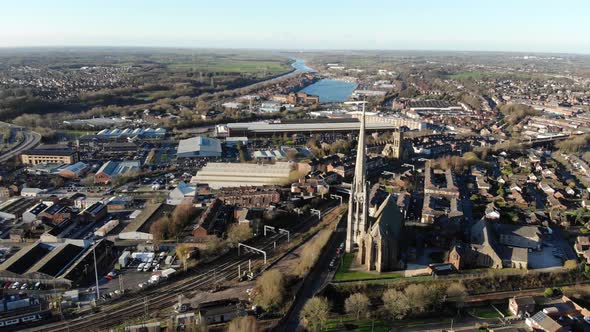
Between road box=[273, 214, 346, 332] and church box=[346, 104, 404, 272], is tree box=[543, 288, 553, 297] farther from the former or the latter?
road box=[273, 214, 346, 332]

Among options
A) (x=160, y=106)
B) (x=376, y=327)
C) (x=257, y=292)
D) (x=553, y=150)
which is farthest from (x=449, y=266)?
(x=160, y=106)

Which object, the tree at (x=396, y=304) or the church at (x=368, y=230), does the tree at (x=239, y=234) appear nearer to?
the church at (x=368, y=230)

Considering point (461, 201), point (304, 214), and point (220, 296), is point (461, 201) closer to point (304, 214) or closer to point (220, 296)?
point (304, 214)

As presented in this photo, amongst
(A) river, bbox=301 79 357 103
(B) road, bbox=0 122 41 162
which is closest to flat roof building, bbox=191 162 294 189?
(B) road, bbox=0 122 41 162

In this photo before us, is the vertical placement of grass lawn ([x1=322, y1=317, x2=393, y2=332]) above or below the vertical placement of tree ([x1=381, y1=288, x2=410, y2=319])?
below

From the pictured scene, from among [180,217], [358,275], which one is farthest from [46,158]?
[358,275]

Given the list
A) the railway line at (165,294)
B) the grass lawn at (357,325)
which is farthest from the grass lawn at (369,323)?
the railway line at (165,294)

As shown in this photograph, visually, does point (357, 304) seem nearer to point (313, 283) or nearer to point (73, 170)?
point (313, 283)
